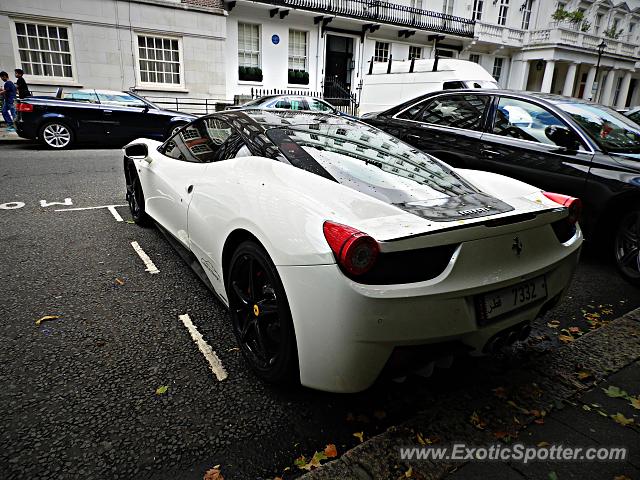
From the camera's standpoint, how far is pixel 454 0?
26.7 meters

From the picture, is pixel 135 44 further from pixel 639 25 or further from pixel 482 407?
pixel 639 25

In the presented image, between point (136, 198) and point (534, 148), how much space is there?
14.2ft

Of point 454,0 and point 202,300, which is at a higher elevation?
point 454,0

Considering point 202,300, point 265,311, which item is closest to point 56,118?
point 202,300

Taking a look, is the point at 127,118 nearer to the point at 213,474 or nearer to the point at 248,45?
the point at 248,45

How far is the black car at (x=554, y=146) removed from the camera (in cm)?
399

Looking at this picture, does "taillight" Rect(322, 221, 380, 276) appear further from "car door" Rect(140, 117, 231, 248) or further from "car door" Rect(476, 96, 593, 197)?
"car door" Rect(476, 96, 593, 197)

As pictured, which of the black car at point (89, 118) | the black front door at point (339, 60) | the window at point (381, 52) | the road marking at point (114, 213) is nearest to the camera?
the road marking at point (114, 213)

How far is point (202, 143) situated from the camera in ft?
11.1

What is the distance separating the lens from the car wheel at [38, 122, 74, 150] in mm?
10484

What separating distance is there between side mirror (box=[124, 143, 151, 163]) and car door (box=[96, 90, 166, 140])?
7.66 metres

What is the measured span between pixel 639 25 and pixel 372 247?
1985 inches

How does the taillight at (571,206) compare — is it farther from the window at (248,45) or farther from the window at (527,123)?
the window at (248,45)

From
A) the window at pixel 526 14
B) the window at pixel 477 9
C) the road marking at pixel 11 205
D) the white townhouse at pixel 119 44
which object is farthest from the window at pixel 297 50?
the road marking at pixel 11 205
